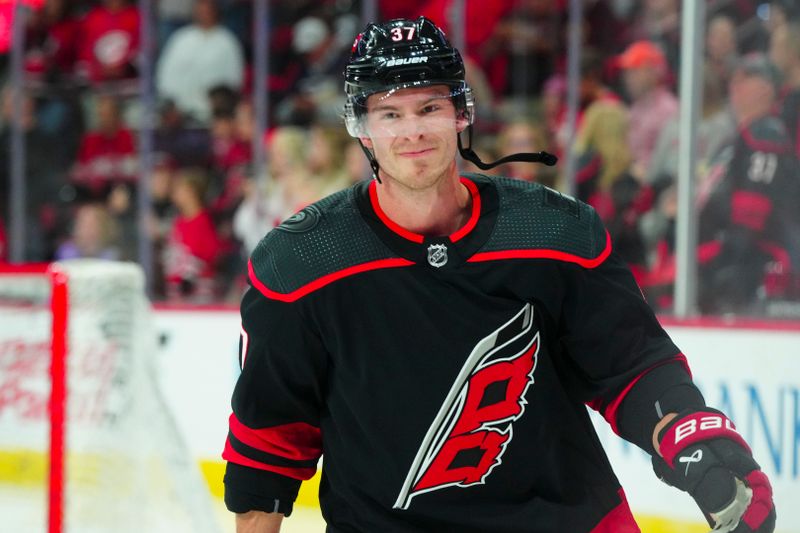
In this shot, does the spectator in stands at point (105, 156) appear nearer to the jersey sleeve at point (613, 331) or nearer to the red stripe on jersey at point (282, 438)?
the red stripe on jersey at point (282, 438)

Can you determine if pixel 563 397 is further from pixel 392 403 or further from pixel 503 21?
pixel 503 21

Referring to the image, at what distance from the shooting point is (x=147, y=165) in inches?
218

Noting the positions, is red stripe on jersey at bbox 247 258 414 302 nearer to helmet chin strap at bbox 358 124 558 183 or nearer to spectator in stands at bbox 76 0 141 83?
helmet chin strap at bbox 358 124 558 183

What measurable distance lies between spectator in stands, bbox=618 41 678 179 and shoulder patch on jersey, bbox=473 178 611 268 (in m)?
2.32

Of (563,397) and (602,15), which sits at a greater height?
(602,15)

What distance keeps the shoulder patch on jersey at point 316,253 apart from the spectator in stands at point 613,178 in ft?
7.72

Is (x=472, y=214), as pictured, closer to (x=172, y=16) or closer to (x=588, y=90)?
(x=588, y=90)

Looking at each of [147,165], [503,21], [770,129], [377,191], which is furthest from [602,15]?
[377,191]

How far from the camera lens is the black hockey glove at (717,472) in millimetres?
1511

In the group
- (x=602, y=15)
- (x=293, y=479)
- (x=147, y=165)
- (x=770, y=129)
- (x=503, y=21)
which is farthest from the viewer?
(x=147, y=165)

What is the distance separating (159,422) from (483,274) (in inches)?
63.2

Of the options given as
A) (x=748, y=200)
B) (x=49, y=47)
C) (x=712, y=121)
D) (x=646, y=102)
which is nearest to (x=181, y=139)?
(x=49, y=47)

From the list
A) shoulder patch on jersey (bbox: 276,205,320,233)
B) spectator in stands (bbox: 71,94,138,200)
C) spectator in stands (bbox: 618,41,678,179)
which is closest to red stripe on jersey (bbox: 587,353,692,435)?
shoulder patch on jersey (bbox: 276,205,320,233)

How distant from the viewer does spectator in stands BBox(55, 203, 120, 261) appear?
18.0 ft
